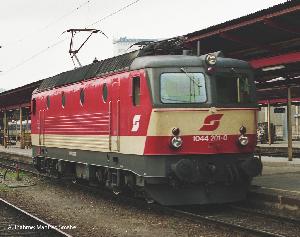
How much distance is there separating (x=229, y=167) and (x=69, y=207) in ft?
12.7

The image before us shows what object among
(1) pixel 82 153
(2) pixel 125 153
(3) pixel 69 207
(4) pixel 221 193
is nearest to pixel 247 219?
(4) pixel 221 193

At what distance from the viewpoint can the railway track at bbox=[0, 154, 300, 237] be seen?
9.39 meters

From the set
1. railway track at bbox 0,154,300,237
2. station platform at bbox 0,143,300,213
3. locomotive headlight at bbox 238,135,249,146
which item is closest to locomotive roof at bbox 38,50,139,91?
locomotive headlight at bbox 238,135,249,146

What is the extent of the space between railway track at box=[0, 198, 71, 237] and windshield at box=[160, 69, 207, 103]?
10.7 ft

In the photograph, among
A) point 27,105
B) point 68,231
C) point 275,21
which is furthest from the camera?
point 27,105

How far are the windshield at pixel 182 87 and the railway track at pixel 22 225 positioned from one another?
3.27 m

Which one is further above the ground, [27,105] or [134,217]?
[27,105]

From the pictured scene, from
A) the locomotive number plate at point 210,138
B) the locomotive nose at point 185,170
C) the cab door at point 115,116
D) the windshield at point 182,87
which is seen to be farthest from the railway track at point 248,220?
the windshield at point 182,87

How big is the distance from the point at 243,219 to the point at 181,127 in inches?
84.5

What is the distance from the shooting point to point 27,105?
37312 mm

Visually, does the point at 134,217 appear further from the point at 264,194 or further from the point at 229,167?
the point at 264,194

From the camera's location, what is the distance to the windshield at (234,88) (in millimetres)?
11484

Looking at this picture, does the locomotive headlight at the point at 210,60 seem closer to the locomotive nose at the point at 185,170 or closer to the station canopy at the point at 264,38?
the station canopy at the point at 264,38

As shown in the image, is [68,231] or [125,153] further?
[125,153]
